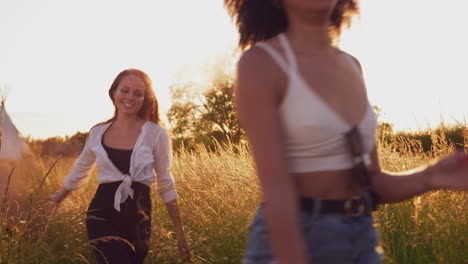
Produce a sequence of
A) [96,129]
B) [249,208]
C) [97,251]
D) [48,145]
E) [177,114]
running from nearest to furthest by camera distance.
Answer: [97,251]
[96,129]
[249,208]
[48,145]
[177,114]

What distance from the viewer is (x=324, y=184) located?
3.68ft

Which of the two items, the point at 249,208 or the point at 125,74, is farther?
the point at 249,208

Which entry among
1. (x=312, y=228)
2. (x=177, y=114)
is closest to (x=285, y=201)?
(x=312, y=228)

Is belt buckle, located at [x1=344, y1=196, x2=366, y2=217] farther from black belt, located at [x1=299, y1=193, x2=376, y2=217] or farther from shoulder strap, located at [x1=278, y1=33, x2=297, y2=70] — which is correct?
shoulder strap, located at [x1=278, y1=33, x2=297, y2=70]

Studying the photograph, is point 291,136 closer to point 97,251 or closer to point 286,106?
point 286,106

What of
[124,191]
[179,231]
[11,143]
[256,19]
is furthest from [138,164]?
[11,143]

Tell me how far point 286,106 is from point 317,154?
14 cm

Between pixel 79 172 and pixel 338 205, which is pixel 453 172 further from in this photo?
pixel 79 172

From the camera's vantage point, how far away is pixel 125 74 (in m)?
3.86

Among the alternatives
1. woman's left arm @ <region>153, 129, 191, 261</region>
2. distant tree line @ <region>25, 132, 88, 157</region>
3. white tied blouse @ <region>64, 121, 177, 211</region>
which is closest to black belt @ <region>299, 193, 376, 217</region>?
white tied blouse @ <region>64, 121, 177, 211</region>

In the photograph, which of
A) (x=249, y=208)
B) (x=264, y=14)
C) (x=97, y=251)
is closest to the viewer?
(x=264, y=14)

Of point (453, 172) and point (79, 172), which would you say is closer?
point (453, 172)

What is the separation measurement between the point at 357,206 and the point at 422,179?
206mm

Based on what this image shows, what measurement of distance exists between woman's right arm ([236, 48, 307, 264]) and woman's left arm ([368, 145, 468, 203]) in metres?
0.36
